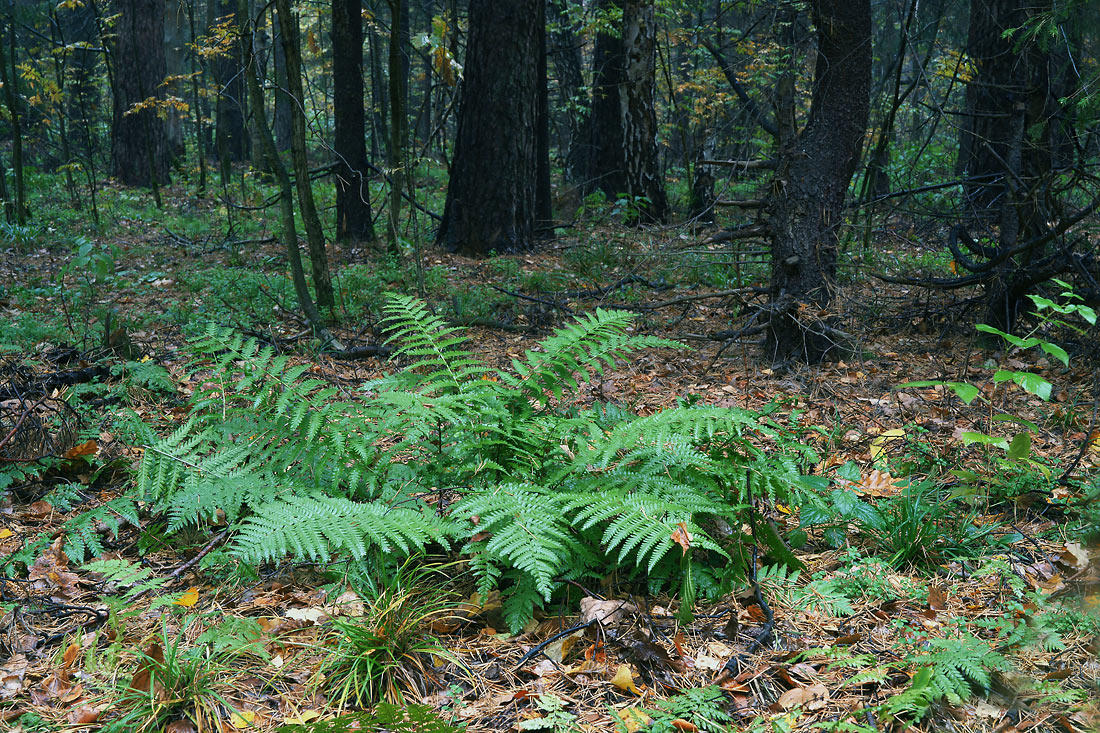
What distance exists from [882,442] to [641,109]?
26.2 ft

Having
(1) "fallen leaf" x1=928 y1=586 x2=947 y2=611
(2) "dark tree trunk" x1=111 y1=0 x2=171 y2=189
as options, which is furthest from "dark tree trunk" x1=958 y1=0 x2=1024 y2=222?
(2) "dark tree trunk" x1=111 y1=0 x2=171 y2=189

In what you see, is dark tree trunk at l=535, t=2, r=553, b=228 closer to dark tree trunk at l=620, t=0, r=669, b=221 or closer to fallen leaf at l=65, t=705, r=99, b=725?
dark tree trunk at l=620, t=0, r=669, b=221

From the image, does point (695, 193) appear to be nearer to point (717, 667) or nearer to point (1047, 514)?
point (1047, 514)

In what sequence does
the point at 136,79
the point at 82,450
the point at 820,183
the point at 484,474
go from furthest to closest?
the point at 136,79 → the point at 820,183 → the point at 82,450 → the point at 484,474

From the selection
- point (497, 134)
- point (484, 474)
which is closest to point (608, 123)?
point (497, 134)

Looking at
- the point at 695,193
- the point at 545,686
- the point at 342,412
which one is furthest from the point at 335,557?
the point at 695,193

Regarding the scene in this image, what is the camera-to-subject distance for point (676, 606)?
2.32 m

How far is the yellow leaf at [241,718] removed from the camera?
73.4 inches

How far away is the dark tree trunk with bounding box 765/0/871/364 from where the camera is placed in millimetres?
4441

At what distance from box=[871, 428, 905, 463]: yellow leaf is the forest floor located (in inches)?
0.6

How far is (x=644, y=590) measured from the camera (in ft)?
7.86

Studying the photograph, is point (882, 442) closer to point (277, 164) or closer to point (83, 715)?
point (83, 715)

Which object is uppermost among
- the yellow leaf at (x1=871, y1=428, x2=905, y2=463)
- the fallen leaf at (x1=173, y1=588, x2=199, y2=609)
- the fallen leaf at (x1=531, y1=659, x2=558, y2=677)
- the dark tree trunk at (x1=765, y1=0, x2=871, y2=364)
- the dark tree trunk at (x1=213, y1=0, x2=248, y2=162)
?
the dark tree trunk at (x1=213, y1=0, x2=248, y2=162)

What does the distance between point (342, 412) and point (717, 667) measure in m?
1.72
